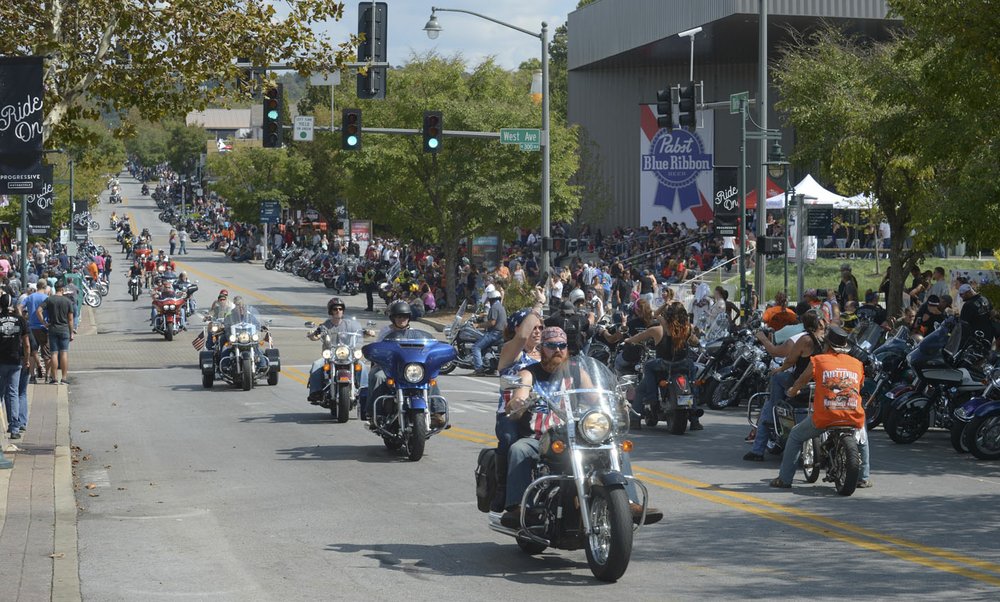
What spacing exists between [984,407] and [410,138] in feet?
119

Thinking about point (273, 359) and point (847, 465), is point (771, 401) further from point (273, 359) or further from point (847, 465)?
point (273, 359)

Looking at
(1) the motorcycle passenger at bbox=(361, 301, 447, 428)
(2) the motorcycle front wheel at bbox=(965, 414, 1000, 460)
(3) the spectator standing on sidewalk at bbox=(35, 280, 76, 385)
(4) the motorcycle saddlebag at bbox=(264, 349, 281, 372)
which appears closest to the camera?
(2) the motorcycle front wheel at bbox=(965, 414, 1000, 460)

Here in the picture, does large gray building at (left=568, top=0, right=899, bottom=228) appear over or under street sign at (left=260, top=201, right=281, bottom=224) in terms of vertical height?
over

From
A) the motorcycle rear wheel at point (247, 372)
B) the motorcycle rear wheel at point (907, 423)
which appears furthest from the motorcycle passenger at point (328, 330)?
the motorcycle rear wheel at point (907, 423)

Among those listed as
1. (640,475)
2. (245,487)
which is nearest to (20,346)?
(245,487)

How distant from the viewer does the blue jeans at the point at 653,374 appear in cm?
1748

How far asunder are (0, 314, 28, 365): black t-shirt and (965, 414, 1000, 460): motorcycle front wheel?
11276 mm

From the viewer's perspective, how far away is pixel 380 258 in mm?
58281

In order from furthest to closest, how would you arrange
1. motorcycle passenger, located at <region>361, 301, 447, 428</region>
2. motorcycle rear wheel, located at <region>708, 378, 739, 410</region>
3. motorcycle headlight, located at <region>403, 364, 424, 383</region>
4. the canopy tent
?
1. the canopy tent
2. motorcycle rear wheel, located at <region>708, 378, 739, 410</region>
3. motorcycle passenger, located at <region>361, 301, 447, 428</region>
4. motorcycle headlight, located at <region>403, 364, 424, 383</region>

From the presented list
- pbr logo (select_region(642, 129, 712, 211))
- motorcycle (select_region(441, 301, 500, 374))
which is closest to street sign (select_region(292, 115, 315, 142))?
motorcycle (select_region(441, 301, 500, 374))

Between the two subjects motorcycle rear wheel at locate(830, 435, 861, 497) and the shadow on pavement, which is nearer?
the shadow on pavement

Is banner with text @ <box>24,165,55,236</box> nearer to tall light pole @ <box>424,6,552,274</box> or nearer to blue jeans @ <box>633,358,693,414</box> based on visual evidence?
tall light pole @ <box>424,6,552,274</box>

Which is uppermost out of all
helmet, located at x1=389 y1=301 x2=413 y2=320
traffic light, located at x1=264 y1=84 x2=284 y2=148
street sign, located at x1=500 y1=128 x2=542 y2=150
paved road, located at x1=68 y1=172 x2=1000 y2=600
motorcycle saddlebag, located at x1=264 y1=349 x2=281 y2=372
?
street sign, located at x1=500 y1=128 x2=542 y2=150

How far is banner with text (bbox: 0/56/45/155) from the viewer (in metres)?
15.0
